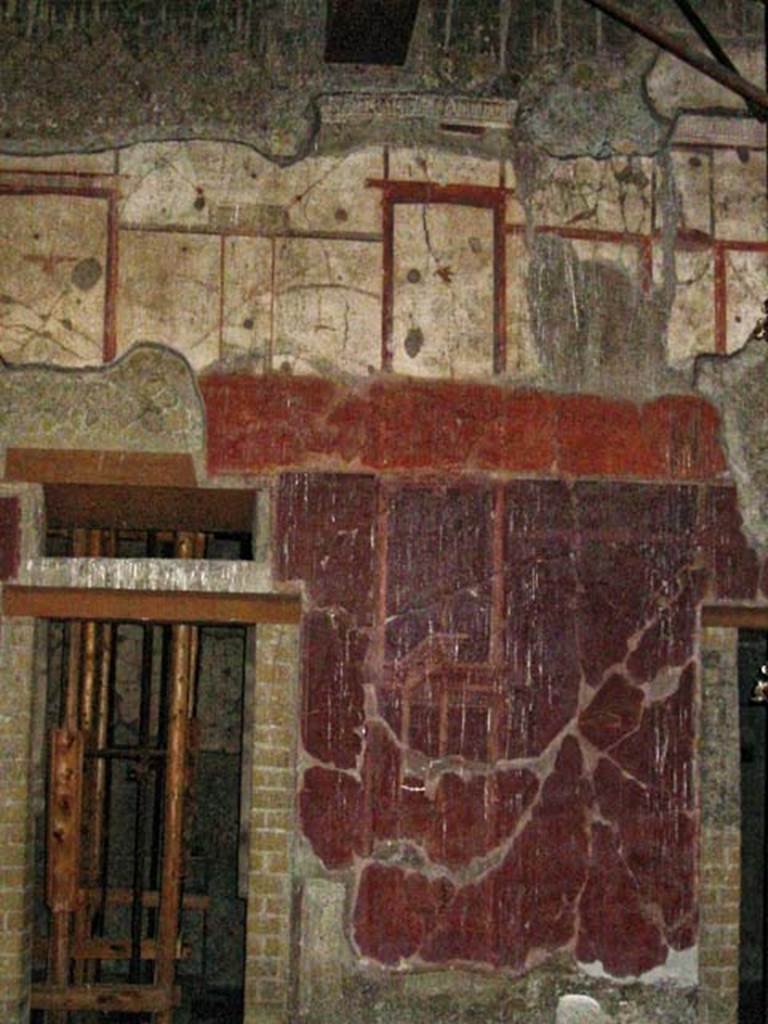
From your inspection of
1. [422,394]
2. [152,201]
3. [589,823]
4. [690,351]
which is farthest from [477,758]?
[152,201]

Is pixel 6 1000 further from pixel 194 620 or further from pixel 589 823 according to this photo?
pixel 589 823

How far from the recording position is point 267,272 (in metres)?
5.69

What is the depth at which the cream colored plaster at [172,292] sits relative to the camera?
5.61m

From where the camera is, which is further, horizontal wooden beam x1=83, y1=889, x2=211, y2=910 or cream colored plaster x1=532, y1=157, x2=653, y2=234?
horizontal wooden beam x1=83, y1=889, x2=211, y2=910

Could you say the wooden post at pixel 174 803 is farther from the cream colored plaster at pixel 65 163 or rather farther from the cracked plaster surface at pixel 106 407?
the cream colored plaster at pixel 65 163

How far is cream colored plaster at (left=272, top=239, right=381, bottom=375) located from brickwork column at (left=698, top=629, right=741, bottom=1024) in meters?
1.80

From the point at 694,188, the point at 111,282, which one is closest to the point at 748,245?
the point at 694,188

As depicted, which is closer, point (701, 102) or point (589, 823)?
point (589, 823)

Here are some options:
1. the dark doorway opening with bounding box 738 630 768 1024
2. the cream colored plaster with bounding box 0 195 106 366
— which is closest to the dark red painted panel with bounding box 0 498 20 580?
the cream colored plaster with bounding box 0 195 106 366

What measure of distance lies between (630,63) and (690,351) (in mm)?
1208

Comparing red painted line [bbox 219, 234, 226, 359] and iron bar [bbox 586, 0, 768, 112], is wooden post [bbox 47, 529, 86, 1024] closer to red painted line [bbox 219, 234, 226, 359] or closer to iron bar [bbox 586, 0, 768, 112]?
red painted line [bbox 219, 234, 226, 359]

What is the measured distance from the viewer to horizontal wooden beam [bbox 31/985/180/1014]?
19.9ft

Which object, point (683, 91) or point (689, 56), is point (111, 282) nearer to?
point (683, 91)

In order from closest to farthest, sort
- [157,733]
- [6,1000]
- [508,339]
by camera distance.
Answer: [6,1000] < [508,339] < [157,733]
